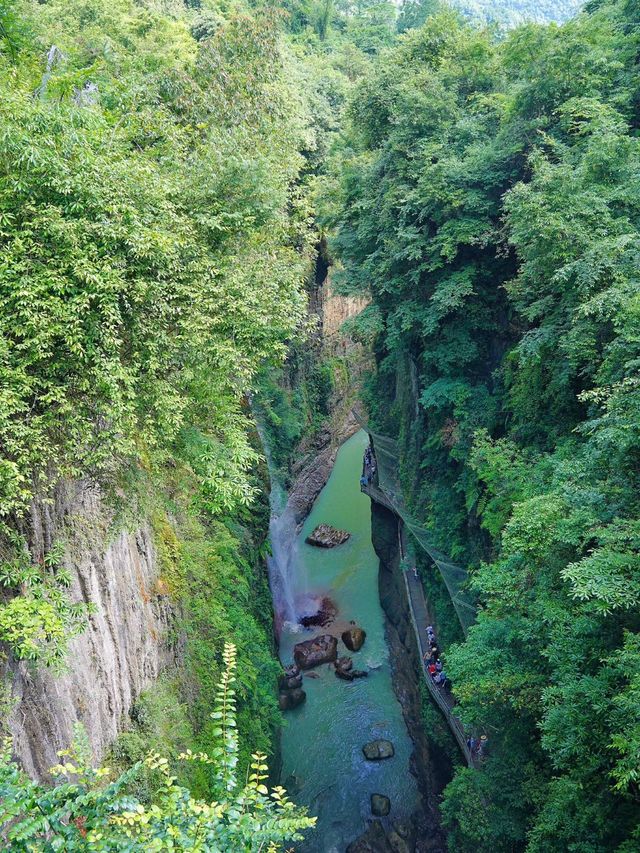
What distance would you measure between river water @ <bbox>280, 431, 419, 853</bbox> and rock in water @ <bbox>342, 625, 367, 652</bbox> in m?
0.17

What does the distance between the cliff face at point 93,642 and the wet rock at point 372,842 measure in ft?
25.4

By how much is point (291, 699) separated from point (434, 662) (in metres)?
4.83

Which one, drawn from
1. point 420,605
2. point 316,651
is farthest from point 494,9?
point 316,651

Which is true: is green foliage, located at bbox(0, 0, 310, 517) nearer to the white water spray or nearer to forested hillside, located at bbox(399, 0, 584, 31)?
the white water spray

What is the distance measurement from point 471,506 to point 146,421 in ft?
24.8

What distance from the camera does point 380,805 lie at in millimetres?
13352

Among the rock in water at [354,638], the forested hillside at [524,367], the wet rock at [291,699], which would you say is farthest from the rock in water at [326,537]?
the wet rock at [291,699]

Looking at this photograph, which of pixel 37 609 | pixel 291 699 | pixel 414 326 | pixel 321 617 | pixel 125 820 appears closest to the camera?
pixel 125 820

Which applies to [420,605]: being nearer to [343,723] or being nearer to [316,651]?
[343,723]

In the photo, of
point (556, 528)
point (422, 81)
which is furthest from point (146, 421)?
point (422, 81)

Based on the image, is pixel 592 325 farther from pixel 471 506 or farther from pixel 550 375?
pixel 471 506

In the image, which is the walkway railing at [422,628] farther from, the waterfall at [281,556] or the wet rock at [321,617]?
the wet rock at [321,617]

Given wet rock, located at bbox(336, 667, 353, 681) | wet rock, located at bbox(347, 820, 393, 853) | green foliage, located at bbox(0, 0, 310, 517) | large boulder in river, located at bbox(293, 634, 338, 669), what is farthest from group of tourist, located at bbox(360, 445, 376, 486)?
green foliage, located at bbox(0, 0, 310, 517)

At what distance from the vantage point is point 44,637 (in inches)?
206
